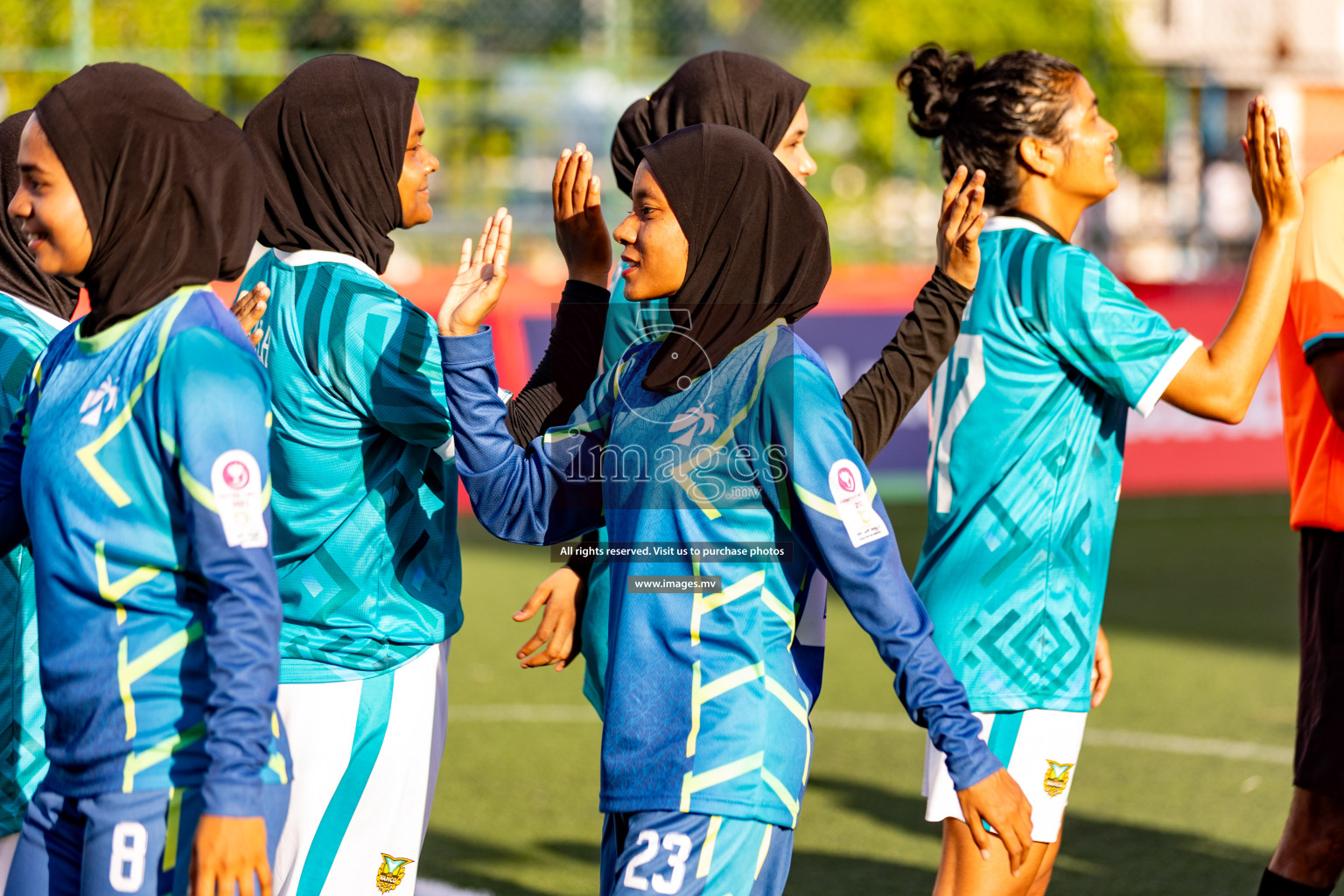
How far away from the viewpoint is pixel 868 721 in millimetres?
6844

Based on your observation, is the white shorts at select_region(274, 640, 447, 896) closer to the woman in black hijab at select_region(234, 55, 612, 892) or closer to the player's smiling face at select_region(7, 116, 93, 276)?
the woman in black hijab at select_region(234, 55, 612, 892)

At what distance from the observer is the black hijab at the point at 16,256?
3.28 m

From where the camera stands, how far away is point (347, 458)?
9.84ft

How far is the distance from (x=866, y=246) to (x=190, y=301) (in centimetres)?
1251

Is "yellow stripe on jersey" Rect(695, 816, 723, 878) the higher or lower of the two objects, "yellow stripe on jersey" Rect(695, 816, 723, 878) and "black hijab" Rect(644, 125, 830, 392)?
the lower

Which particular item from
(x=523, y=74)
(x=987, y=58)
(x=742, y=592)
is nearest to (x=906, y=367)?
(x=742, y=592)

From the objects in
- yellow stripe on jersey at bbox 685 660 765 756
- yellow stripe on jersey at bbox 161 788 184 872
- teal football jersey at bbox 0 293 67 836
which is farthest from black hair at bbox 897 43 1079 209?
yellow stripe on jersey at bbox 161 788 184 872

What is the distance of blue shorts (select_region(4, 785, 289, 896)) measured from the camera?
2.25 metres

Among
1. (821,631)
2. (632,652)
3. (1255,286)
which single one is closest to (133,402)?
(632,652)

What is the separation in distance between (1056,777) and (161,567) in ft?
6.34

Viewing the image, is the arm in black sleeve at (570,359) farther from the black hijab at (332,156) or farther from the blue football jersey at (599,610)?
the black hijab at (332,156)

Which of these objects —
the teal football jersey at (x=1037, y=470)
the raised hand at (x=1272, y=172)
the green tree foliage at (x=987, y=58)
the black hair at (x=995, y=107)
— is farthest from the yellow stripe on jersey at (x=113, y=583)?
the green tree foliage at (x=987, y=58)

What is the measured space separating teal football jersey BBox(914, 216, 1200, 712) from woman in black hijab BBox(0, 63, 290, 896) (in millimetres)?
1567

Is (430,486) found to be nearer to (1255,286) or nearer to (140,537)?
(140,537)
